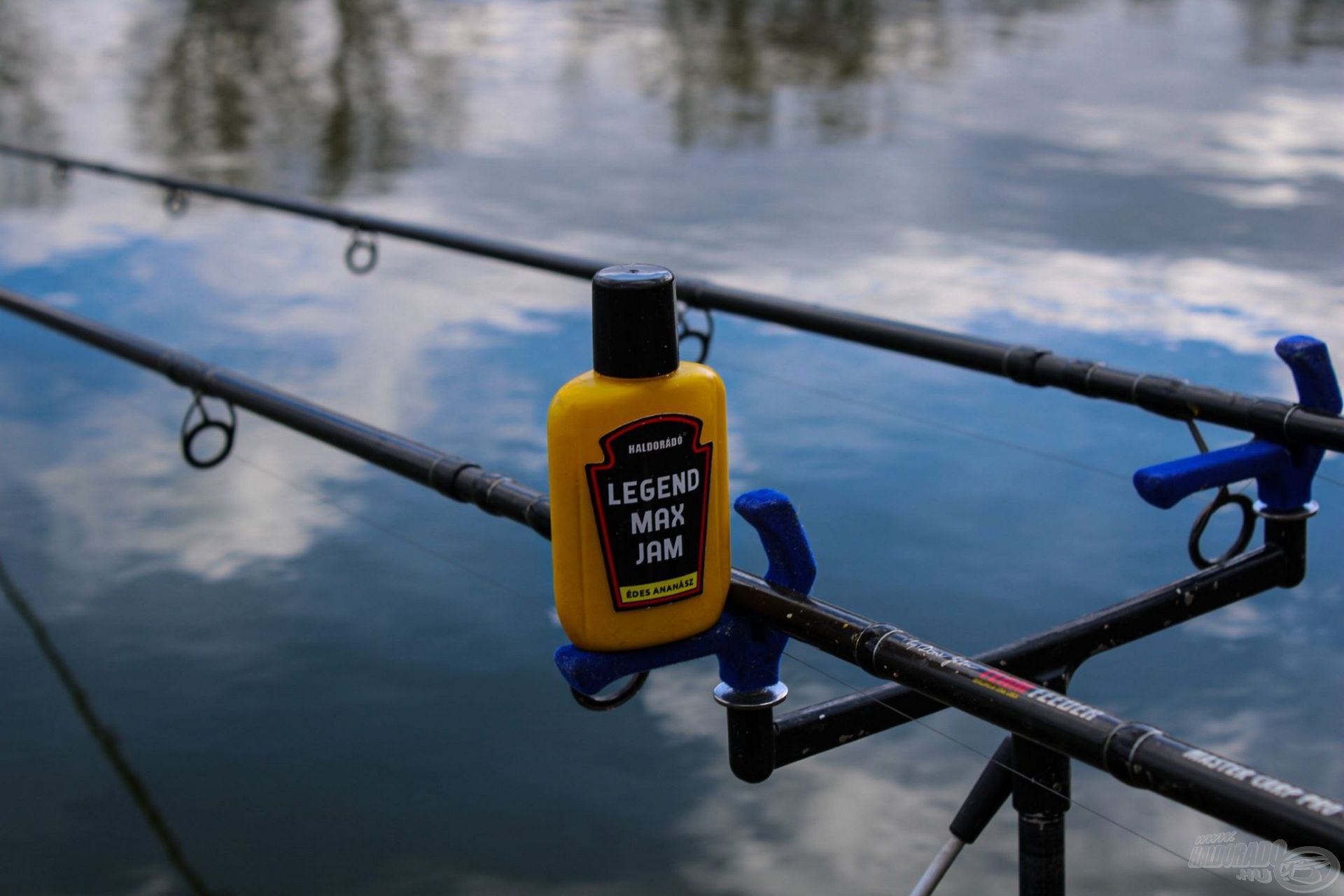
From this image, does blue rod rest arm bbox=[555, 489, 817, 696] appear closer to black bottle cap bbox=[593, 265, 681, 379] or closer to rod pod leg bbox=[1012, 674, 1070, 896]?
black bottle cap bbox=[593, 265, 681, 379]

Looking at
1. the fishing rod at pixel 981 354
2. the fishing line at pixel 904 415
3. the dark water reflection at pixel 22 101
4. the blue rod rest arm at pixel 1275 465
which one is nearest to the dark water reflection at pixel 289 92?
the dark water reflection at pixel 22 101

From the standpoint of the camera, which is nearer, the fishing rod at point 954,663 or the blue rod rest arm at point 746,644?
the fishing rod at point 954,663

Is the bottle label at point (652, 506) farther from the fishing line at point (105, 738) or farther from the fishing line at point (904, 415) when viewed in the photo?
the fishing line at point (904, 415)

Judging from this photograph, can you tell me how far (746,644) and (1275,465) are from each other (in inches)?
35.4

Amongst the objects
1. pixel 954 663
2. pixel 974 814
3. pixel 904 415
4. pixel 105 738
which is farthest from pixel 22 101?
pixel 954 663

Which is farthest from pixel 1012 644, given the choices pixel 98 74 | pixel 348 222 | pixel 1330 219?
pixel 98 74

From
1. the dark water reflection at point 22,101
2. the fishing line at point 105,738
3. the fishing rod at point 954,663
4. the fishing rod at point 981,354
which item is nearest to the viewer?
the fishing rod at point 954,663

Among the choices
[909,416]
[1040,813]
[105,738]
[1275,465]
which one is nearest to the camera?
[1040,813]

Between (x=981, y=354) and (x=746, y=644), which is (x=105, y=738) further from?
(x=746, y=644)

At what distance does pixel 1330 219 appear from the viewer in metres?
6.78

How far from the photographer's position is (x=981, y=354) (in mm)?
2547

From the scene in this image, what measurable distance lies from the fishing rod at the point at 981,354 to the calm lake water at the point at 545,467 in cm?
81

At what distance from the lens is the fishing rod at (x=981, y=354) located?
1.95 meters

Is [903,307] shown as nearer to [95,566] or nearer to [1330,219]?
[1330,219]
